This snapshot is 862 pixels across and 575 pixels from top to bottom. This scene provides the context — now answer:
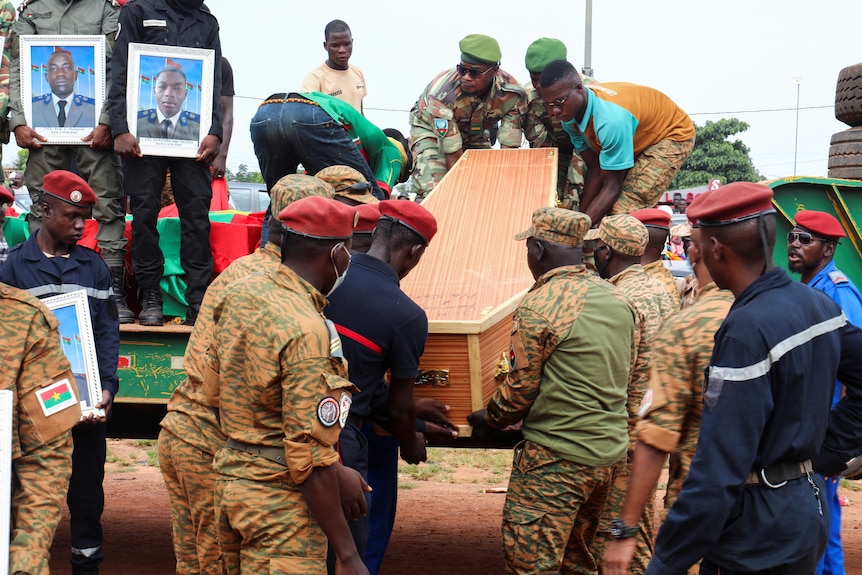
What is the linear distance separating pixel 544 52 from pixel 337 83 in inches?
85.1

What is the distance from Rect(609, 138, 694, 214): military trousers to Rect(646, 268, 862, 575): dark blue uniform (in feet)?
11.1

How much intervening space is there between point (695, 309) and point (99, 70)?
3.93 metres

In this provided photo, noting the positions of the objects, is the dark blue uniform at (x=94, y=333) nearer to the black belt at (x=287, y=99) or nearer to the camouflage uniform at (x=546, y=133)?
the black belt at (x=287, y=99)

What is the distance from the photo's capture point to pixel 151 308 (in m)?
5.29

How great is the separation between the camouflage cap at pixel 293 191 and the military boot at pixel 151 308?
172 cm

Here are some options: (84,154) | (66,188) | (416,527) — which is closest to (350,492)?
(66,188)

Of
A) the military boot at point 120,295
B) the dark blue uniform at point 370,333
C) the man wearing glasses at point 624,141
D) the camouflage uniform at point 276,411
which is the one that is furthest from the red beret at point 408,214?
the military boot at point 120,295

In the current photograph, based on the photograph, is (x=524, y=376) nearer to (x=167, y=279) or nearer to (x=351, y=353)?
(x=351, y=353)

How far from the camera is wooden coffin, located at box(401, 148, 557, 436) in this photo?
169 inches

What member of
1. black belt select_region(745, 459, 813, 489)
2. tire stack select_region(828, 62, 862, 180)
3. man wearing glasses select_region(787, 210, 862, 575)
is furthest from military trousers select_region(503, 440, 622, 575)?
tire stack select_region(828, 62, 862, 180)

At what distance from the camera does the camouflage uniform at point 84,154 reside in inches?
213

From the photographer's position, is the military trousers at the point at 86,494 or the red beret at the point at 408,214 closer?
the red beret at the point at 408,214

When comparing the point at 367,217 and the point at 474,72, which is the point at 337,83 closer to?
the point at 474,72

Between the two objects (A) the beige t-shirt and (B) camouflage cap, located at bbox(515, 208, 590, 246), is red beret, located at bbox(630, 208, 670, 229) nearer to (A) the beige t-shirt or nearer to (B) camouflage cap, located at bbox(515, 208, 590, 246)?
(B) camouflage cap, located at bbox(515, 208, 590, 246)
